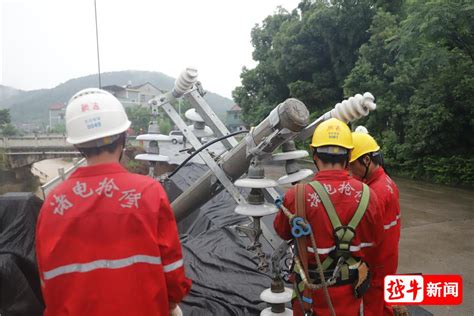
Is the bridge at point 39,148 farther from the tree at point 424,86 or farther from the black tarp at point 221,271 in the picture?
the black tarp at point 221,271

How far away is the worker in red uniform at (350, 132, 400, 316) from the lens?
250 centimetres

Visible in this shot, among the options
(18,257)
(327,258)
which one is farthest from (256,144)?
(18,257)

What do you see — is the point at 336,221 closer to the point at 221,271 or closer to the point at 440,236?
the point at 221,271

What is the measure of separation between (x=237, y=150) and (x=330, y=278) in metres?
1.11

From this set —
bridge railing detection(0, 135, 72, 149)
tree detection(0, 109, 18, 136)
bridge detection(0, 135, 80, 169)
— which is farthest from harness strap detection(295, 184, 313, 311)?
bridge railing detection(0, 135, 72, 149)

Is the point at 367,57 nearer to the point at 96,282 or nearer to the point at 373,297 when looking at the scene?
the point at 373,297

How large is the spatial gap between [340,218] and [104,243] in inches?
48.6

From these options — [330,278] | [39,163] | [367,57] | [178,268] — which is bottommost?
[39,163]

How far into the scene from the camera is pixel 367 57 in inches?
547

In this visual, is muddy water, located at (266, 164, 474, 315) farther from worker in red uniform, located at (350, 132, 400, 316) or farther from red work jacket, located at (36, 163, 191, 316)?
red work jacket, located at (36, 163, 191, 316)

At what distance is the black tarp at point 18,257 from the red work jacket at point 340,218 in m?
1.67

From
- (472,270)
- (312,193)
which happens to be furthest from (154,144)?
(472,270)

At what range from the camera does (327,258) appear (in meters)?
2.12

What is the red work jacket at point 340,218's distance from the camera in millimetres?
2062
